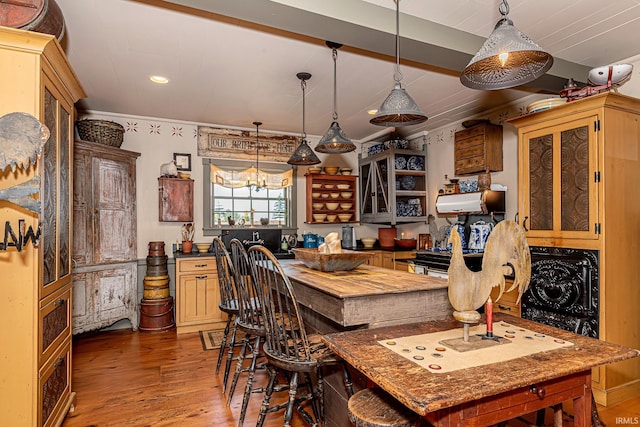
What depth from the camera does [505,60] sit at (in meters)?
1.77

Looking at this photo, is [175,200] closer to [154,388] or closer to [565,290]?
[154,388]

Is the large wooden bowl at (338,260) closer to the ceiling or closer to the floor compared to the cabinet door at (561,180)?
closer to the floor

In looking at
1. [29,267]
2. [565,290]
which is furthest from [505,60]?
[29,267]

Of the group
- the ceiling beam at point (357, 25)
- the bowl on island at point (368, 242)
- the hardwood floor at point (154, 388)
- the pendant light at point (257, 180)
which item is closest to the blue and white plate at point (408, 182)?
the bowl on island at point (368, 242)

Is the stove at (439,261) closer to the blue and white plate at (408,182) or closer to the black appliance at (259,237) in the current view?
the blue and white plate at (408,182)

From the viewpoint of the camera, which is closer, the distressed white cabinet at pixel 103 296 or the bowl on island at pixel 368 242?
the distressed white cabinet at pixel 103 296

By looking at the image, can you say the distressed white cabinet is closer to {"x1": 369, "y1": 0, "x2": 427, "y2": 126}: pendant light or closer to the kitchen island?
the kitchen island

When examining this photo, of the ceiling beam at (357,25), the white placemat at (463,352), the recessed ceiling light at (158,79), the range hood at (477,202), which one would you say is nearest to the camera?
the white placemat at (463,352)

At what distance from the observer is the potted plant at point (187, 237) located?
4.68 meters

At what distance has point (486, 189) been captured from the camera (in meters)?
4.06

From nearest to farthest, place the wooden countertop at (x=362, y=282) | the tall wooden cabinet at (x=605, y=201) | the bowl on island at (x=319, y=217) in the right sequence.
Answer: the wooden countertop at (x=362, y=282), the tall wooden cabinet at (x=605, y=201), the bowl on island at (x=319, y=217)

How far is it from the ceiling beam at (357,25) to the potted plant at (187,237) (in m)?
3.08

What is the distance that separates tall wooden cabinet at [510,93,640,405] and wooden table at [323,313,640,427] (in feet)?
4.83

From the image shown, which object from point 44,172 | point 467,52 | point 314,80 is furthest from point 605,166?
point 44,172
